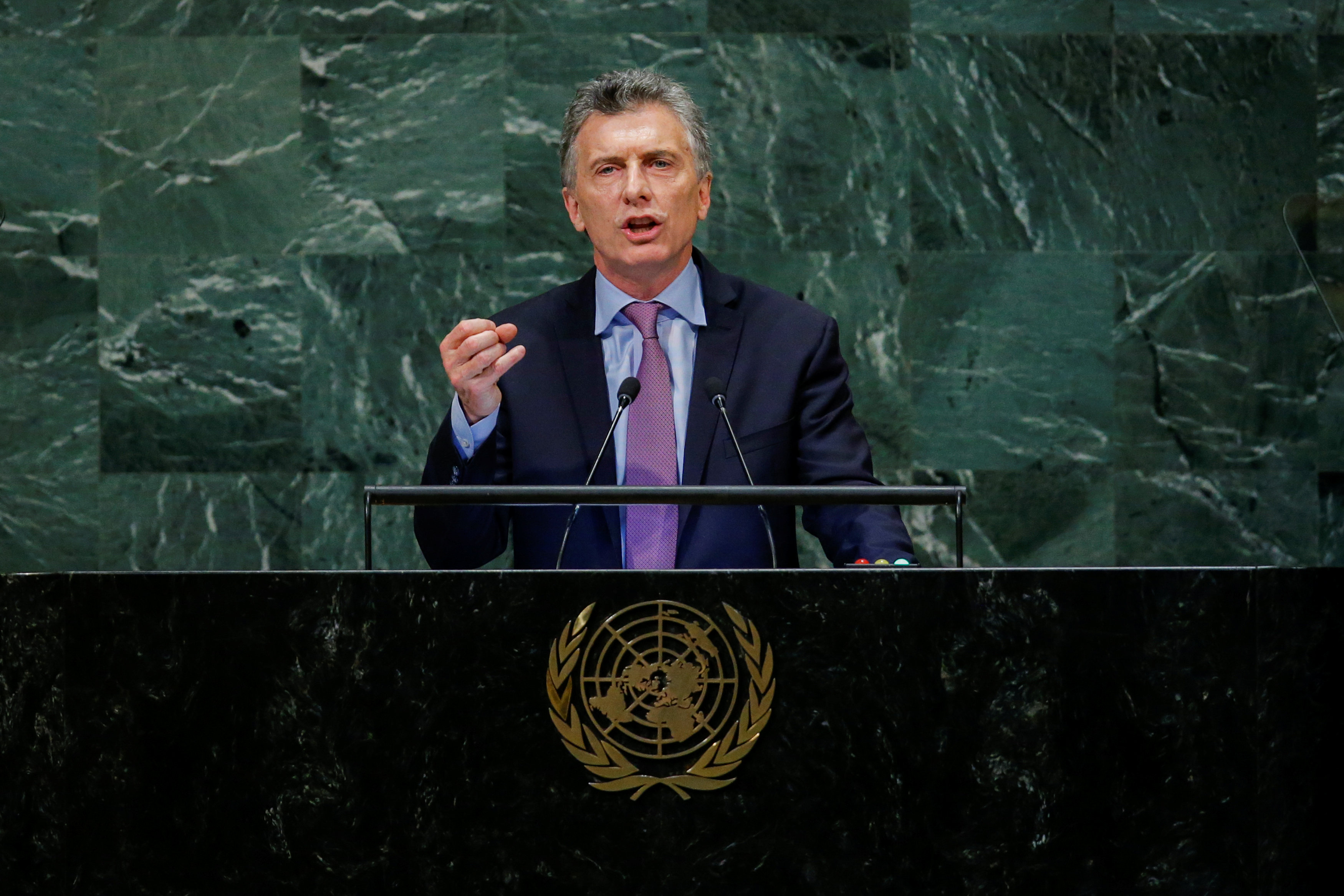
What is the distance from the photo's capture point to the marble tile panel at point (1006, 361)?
173 inches

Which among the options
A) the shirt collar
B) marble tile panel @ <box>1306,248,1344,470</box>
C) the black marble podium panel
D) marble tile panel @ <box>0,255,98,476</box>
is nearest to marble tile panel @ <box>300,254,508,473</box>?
marble tile panel @ <box>0,255,98,476</box>

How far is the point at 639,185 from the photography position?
9.17 ft

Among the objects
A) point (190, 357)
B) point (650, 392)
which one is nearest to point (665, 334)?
point (650, 392)

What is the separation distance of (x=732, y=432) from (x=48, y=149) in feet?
10.2

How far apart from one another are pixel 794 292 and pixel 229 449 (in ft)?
5.94

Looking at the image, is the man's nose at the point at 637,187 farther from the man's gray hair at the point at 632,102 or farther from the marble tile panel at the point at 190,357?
the marble tile panel at the point at 190,357

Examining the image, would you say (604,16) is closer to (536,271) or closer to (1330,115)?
(536,271)

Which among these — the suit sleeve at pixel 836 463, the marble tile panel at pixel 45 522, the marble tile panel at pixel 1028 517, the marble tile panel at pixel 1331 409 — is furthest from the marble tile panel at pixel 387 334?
the marble tile panel at pixel 1331 409

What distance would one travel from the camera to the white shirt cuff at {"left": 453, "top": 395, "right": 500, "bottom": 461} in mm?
2441

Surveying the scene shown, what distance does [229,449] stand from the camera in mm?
4398

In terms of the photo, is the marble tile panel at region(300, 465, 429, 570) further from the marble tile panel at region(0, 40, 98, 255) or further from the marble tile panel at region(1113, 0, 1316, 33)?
the marble tile panel at region(1113, 0, 1316, 33)

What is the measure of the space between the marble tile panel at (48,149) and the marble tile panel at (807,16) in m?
1.96

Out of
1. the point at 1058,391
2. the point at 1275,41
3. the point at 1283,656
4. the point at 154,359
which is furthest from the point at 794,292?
the point at 1283,656

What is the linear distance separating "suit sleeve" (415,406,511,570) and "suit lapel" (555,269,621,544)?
0.65 feet
